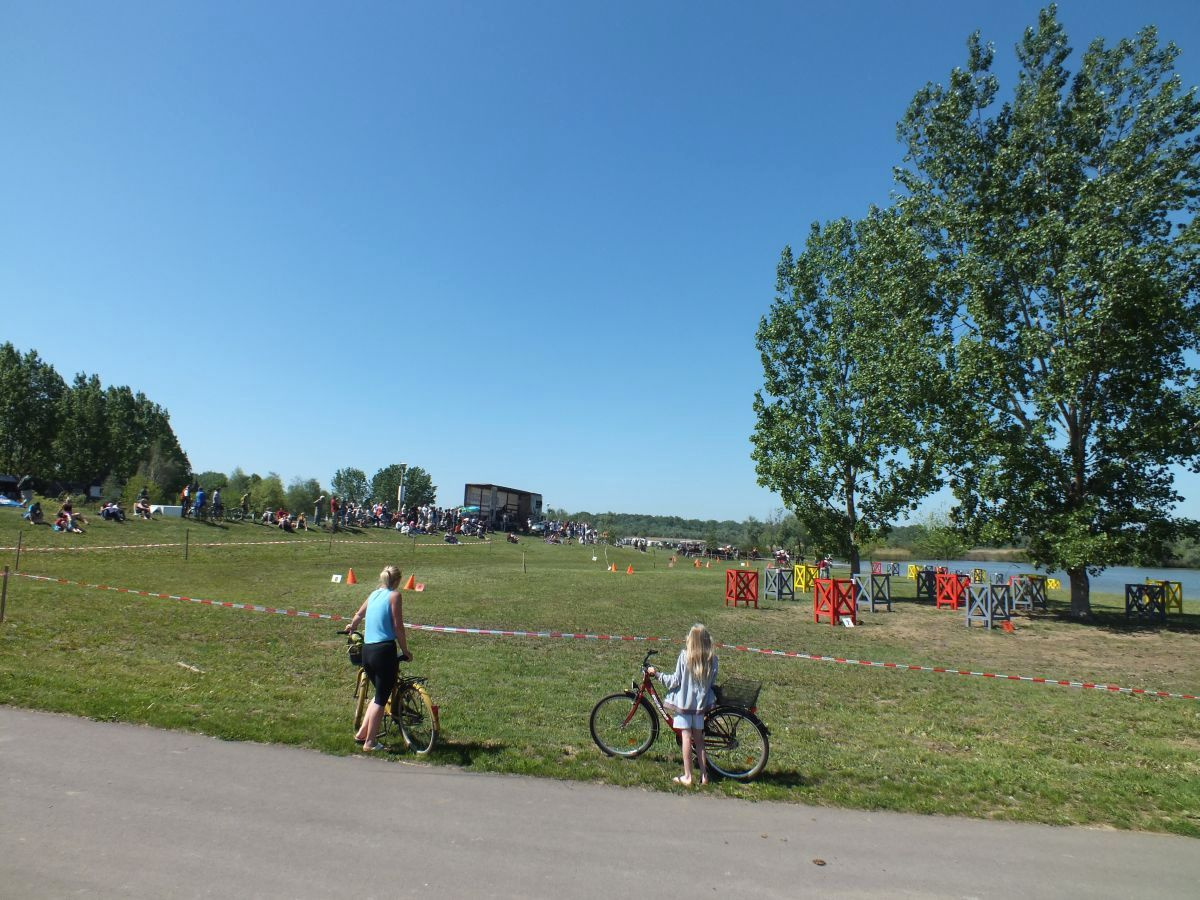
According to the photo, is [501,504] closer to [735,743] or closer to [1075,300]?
[1075,300]

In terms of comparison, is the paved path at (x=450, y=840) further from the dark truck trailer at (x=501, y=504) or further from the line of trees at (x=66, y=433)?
the line of trees at (x=66, y=433)

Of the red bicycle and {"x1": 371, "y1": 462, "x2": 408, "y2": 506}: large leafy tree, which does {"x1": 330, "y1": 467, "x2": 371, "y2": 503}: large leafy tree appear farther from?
the red bicycle

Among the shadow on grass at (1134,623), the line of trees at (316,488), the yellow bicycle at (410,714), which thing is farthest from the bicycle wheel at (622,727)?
the line of trees at (316,488)

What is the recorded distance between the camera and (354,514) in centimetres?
5203

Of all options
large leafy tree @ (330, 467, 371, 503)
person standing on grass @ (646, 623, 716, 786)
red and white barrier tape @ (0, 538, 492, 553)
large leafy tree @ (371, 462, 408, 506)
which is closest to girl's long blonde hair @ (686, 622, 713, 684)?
person standing on grass @ (646, 623, 716, 786)

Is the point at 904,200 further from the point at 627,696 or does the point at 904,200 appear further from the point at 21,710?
the point at 21,710

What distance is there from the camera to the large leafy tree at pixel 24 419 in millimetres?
76875

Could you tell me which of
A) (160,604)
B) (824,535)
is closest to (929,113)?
(824,535)

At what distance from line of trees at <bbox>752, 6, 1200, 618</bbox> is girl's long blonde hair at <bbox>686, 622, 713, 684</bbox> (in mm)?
19572

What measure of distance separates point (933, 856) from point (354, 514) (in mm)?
50837

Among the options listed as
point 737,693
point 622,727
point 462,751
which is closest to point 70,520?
point 462,751

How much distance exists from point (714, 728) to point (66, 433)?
9569 cm

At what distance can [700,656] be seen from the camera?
7.11 m

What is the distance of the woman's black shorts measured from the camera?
7.22 metres
